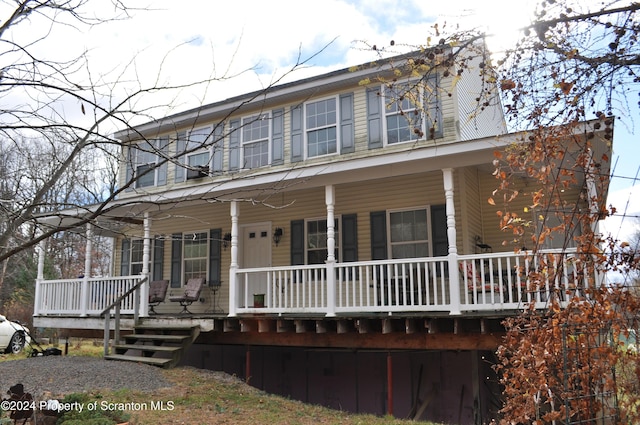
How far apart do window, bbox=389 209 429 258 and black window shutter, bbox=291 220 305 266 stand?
2110 millimetres

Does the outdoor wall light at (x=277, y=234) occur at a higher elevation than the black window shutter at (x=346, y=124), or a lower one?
lower

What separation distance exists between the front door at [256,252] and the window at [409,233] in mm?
3143

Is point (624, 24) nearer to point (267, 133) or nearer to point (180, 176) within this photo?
point (267, 133)

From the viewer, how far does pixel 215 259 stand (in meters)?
13.8

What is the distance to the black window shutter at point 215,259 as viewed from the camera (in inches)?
536

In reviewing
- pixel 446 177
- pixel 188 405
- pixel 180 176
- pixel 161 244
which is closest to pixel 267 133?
pixel 180 176

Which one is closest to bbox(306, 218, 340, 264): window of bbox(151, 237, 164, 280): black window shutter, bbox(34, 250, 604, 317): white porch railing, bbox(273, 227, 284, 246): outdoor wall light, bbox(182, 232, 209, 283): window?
bbox(34, 250, 604, 317): white porch railing

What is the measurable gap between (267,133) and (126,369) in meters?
6.39

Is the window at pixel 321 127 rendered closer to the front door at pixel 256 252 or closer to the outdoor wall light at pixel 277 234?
the outdoor wall light at pixel 277 234

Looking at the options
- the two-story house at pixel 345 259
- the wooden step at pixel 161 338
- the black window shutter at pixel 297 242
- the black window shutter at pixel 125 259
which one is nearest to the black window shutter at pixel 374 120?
the two-story house at pixel 345 259

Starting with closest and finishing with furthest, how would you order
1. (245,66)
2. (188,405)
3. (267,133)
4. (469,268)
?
(245,66) → (188,405) → (469,268) → (267,133)

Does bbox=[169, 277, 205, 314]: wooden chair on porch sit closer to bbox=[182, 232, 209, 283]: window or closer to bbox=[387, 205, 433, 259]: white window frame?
bbox=[182, 232, 209, 283]: window

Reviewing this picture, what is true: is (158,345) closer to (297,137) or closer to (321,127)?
(297,137)

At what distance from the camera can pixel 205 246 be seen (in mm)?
14133
